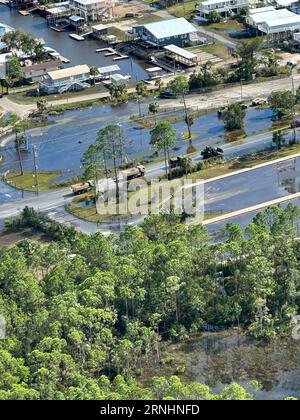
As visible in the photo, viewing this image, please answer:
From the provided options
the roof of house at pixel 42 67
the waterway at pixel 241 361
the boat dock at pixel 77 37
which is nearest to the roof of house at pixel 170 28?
the boat dock at pixel 77 37

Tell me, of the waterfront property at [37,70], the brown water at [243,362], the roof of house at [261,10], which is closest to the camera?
the brown water at [243,362]

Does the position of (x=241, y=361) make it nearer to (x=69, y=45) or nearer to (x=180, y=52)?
(x=180, y=52)

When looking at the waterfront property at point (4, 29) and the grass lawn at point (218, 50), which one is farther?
the waterfront property at point (4, 29)

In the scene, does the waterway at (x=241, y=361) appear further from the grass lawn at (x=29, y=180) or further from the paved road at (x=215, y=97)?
the paved road at (x=215, y=97)

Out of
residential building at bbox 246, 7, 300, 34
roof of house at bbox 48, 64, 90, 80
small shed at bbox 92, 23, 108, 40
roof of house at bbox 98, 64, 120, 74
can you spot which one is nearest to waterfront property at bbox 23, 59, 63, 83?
roof of house at bbox 48, 64, 90, 80

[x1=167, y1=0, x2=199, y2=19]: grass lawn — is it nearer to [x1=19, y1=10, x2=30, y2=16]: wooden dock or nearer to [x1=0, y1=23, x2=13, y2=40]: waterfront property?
[x1=19, y1=10, x2=30, y2=16]: wooden dock

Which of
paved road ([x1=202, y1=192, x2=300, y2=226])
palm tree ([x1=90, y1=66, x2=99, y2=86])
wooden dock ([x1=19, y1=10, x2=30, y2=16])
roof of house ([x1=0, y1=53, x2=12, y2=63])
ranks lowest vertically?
wooden dock ([x1=19, y1=10, x2=30, y2=16])

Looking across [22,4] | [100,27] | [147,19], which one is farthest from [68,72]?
[22,4]
